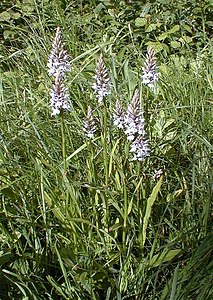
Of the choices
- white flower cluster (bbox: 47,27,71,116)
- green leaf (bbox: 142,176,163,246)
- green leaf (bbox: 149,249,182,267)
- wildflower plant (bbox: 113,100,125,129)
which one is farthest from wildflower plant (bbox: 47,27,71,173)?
green leaf (bbox: 149,249,182,267)

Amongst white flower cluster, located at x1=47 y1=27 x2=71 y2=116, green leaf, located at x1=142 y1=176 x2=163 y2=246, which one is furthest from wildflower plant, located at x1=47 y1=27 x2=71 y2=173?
green leaf, located at x1=142 y1=176 x2=163 y2=246

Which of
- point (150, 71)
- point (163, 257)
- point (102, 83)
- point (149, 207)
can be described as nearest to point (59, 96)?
point (102, 83)

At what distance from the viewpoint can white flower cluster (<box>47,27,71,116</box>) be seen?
1751mm

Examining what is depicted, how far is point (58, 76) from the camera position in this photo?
1.76 metres

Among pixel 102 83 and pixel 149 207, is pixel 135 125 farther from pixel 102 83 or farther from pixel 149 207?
pixel 149 207

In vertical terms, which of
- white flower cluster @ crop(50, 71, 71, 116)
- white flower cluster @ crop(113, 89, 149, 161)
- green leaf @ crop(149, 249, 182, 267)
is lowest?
green leaf @ crop(149, 249, 182, 267)

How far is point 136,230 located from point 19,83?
117 cm

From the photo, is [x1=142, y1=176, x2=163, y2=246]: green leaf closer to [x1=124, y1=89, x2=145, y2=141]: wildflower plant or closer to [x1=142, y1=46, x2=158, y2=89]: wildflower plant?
[x1=124, y1=89, x2=145, y2=141]: wildflower plant

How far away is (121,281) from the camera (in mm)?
1897

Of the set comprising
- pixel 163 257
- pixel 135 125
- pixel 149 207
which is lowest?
pixel 163 257

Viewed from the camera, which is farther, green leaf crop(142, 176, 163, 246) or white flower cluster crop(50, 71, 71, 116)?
green leaf crop(142, 176, 163, 246)

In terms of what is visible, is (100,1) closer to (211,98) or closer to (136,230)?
(211,98)

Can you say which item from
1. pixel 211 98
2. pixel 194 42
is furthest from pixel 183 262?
pixel 194 42

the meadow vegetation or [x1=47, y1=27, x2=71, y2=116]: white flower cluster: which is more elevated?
[x1=47, y1=27, x2=71, y2=116]: white flower cluster
